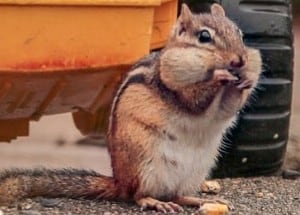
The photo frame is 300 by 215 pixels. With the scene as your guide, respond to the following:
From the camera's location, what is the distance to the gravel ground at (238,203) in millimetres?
3742

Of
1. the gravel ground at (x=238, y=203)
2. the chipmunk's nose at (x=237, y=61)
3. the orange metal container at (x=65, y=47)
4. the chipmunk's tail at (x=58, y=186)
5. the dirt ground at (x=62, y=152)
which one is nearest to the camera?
the chipmunk's nose at (x=237, y=61)

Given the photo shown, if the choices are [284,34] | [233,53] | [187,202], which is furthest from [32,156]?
[233,53]

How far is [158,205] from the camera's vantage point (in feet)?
12.2

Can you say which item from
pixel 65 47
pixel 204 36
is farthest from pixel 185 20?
pixel 65 47

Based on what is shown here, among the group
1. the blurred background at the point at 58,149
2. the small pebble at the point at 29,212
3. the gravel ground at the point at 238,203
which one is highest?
the small pebble at the point at 29,212

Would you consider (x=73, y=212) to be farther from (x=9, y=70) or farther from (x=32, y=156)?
(x=32, y=156)

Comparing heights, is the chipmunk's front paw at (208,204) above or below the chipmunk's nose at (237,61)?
below

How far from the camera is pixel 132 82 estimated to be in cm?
380

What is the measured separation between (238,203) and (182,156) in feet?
1.14

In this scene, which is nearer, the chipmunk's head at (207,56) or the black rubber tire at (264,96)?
the chipmunk's head at (207,56)

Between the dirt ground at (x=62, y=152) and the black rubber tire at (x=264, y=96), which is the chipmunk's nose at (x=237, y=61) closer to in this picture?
the dirt ground at (x=62, y=152)

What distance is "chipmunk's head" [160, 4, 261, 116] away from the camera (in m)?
3.50

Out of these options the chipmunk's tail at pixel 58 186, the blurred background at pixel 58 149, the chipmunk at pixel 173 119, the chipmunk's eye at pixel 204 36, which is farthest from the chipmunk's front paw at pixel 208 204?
the blurred background at pixel 58 149

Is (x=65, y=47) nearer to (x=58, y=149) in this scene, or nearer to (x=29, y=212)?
(x=29, y=212)
